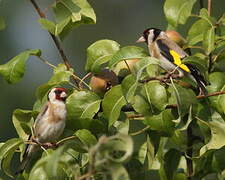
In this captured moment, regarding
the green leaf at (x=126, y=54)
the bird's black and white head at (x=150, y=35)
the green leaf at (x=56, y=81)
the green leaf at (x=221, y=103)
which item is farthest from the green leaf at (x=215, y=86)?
the bird's black and white head at (x=150, y=35)

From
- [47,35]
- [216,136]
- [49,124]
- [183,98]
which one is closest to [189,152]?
[216,136]

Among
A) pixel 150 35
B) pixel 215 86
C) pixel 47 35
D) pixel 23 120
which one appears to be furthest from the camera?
pixel 47 35

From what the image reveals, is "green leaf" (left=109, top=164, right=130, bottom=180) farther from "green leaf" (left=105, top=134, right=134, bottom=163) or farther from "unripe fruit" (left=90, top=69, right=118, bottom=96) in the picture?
"unripe fruit" (left=90, top=69, right=118, bottom=96)

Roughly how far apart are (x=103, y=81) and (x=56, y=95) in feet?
1.65

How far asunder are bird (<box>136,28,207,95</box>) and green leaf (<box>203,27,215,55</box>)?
9 cm

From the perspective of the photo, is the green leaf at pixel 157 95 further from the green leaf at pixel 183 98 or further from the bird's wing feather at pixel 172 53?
the bird's wing feather at pixel 172 53

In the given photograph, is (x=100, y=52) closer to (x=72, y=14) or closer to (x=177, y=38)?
(x=72, y=14)

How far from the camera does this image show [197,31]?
104 inches

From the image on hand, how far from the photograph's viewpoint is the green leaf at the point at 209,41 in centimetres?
240

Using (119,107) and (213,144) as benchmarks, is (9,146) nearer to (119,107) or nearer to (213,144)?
(119,107)

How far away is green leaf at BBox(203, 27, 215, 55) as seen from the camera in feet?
7.88

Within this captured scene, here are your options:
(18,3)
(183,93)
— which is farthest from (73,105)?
(18,3)

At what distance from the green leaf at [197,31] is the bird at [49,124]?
50 cm

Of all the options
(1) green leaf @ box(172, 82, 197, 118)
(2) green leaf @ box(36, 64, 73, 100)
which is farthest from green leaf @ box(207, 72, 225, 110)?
(2) green leaf @ box(36, 64, 73, 100)
